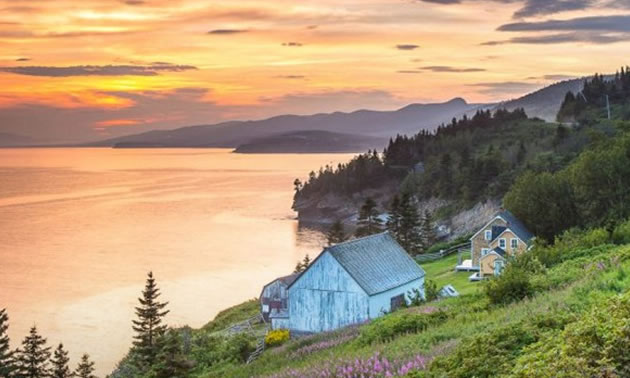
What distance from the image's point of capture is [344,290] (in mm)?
39188

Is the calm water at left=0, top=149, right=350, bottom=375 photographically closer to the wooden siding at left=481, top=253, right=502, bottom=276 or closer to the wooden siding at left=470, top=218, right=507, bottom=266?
the wooden siding at left=470, top=218, right=507, bottom=266

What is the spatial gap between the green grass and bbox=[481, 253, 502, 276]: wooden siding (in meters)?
1.66

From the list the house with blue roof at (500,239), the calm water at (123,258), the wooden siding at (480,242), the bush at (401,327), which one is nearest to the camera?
the bush at (401,327)

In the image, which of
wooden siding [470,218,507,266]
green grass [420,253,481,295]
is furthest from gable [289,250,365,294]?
wooden siding [470,218,507,266]

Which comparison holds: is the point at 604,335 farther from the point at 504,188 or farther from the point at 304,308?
the point at 504,188

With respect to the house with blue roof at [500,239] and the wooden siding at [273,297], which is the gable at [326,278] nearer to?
the wooden siding at [273,297]

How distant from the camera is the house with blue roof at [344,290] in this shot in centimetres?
3891

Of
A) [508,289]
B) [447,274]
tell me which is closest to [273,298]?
[447,274]

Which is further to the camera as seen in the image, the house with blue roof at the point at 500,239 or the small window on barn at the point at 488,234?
the small window on barn at the point at 488,234

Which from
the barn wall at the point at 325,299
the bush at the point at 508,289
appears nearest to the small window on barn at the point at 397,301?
the barn wall at the point at 325,299

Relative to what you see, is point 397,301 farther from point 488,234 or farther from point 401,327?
point 401,327

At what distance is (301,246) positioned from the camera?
341 feet

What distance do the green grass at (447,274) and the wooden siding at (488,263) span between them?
5.44 ft

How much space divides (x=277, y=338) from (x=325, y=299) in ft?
12.9
